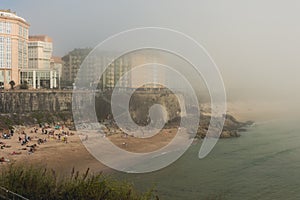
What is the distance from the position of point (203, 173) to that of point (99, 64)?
42.8 m

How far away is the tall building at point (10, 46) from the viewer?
4091 centimetres

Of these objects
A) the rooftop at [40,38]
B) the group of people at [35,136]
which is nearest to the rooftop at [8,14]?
the rooftop at [40,38]

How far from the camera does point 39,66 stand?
53.2 metres

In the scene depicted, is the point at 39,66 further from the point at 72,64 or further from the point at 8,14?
the point at 72,64

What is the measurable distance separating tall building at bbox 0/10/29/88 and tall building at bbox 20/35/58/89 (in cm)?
151

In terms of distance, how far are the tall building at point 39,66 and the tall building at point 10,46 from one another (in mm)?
1508

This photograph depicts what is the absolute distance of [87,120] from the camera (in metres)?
28.9

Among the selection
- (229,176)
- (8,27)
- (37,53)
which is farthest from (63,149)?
(37,53)

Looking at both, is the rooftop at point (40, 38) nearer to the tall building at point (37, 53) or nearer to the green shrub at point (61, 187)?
the tall building at point (37, 53)

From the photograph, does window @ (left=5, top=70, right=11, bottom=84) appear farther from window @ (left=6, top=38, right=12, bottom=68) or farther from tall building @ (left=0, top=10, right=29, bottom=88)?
window @ (left=6, top=38, right=12, bottom=68)

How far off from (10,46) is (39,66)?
37.7 ft

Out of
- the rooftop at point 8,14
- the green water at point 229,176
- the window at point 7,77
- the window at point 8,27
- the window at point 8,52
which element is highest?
the rooftop at point 8,14

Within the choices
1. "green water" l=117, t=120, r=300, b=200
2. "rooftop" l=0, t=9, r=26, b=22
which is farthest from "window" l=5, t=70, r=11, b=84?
"green water" l=117, t=120, r=300, b=200

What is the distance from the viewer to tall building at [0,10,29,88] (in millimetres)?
40906
